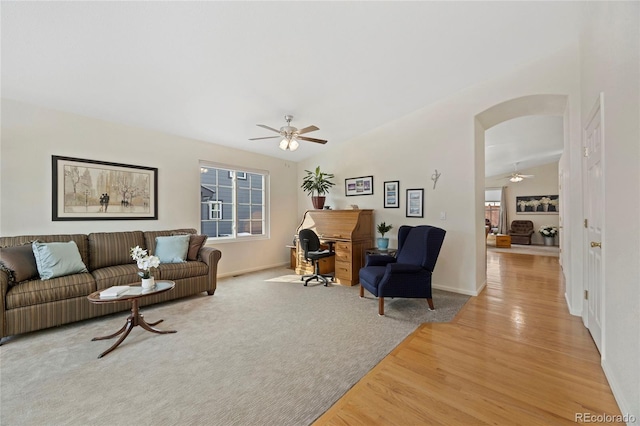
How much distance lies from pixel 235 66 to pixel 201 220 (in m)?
2.96

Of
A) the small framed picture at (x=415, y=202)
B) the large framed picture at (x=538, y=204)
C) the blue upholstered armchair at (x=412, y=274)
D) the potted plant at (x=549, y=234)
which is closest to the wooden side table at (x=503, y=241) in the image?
the potted plant at (x=549, y=234)

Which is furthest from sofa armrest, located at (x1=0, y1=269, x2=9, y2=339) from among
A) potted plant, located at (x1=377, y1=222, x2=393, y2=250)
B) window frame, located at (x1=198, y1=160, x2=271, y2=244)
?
potted plant, located at (x1=377, y1=222, x2=393, y2=250)

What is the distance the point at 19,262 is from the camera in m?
2.71

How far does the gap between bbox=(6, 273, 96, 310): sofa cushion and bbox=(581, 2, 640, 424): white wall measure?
14.9ft

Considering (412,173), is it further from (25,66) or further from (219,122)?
(25,66)

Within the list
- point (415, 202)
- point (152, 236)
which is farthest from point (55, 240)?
point (415, 202)

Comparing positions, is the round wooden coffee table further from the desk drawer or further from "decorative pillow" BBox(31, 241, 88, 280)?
the desk drawer

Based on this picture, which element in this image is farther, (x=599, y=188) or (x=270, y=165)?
(x=270, y=165)

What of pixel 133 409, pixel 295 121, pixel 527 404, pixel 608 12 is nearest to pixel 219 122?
pixel 295 121

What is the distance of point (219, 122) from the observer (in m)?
4.05

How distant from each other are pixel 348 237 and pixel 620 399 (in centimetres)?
334

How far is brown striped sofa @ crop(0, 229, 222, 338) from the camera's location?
8.39 feet

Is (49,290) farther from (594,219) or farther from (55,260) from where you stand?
(594,219)

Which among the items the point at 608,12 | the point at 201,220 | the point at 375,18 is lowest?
the point at 201,220
